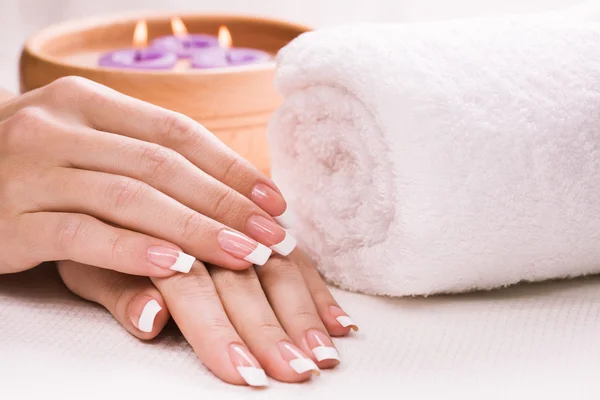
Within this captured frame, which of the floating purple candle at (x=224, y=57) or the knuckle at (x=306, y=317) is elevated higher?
the floating purple candle at (x=224, y=57)

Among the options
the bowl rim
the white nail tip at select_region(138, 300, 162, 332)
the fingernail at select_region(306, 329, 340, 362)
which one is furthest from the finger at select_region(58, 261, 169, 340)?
the bowl rim

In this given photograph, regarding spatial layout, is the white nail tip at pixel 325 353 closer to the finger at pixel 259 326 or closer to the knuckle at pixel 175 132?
the finger at pixel 259 326

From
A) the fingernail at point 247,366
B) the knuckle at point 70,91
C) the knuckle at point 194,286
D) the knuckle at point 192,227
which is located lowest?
the fingernail at point 247,366

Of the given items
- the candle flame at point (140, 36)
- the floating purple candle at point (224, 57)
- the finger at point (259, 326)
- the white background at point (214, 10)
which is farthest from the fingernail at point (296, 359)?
the white background at point (214, 10)

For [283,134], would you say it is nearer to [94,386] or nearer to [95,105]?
[95,105]

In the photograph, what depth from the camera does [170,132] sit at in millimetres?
Result: 583

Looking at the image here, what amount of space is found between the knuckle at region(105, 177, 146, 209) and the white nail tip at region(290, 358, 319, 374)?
0.53 ft

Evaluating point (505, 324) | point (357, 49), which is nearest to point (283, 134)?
point (357, 49)

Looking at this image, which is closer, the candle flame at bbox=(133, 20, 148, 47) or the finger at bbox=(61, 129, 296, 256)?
the finger at bbox=(61, 129, 296, 256)

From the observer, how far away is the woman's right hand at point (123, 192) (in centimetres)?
54

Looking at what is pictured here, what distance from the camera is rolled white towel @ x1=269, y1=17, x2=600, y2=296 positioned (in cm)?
52

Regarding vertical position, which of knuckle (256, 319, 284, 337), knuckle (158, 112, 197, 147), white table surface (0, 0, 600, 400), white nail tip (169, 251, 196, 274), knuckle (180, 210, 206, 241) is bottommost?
white table surface (0, 0, 600, 400)

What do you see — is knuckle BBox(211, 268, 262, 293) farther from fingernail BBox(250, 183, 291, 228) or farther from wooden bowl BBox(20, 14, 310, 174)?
wooden bowl BBox(20, 14, 310, 174)

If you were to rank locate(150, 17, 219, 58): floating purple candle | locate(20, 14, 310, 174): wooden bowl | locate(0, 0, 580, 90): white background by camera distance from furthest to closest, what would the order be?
locate(0, 0, 580, 90): white background → locate(150, 17, 219, 58): floating purple candle → locate(20, 14, 310, 174): wooden bowl
